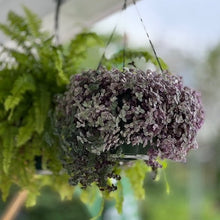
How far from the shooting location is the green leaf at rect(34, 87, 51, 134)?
1.83 meters

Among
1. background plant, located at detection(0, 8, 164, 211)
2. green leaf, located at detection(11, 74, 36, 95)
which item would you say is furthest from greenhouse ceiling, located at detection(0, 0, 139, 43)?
green leaf, located at detection(11, 74, 36, 95)

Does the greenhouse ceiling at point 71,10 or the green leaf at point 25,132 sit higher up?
the greenhouse ceiling at point 71,10

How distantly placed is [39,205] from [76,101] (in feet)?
23.1

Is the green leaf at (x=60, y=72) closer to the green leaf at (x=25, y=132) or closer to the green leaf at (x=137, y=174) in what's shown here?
the green leaf at (x=25, y=132)

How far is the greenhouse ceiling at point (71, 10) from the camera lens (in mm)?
2449

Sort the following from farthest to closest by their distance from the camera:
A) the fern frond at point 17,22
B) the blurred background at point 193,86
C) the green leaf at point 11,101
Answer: the blurred background at point 193,86 → the fern frond at point 17,22 → the green leaf at point 11,101

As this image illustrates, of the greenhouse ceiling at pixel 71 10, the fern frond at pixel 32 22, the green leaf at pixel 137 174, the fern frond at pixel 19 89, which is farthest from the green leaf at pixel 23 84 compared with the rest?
the greenhouse ceiling at pixel 71 10

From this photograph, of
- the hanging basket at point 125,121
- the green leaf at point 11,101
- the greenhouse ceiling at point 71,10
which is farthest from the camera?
the greenhouse ceiling at point 71,10

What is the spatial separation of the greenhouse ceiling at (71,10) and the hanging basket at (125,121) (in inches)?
35.3

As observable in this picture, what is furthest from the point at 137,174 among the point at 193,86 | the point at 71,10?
the point at 193,86

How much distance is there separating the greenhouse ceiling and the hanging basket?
0.90m

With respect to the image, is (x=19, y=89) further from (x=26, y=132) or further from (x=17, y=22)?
(x=17, y=22)

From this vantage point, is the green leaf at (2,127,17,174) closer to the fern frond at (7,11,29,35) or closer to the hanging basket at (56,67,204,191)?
the hanging basket at (56,67,204,191)

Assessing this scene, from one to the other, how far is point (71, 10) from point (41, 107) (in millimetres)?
823
